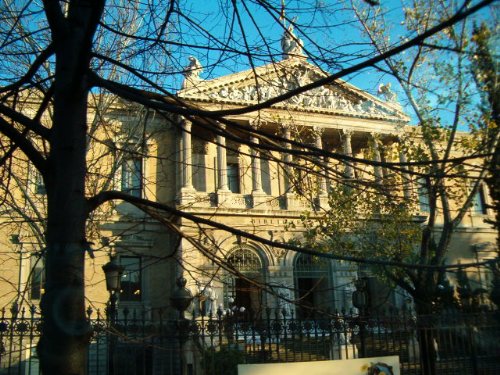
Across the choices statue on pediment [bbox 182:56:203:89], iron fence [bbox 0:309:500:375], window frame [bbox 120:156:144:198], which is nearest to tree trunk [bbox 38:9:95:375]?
statue on pediment [bbox 182:56:203:89]

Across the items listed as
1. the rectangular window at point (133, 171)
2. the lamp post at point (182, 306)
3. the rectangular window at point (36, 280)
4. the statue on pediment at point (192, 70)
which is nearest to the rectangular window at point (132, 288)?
the rectangular window at point (36, 280)

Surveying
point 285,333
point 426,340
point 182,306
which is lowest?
point 426,340

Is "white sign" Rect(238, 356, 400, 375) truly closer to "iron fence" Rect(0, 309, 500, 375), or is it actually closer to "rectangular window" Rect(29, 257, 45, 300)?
"iron fence" Rect(0, 309, 500, 375)

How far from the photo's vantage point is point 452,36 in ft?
10.5

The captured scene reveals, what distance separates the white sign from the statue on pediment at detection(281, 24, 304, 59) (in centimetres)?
313

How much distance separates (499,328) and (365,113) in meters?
20.4

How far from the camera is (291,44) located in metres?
5.39

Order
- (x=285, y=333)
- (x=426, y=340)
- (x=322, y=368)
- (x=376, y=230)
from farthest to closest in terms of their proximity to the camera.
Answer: (x=376, y=230)
(x=426, y=340)
(x=285, y=333)
(x=322, y=368)

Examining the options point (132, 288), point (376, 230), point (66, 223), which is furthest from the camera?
point (132, 288)

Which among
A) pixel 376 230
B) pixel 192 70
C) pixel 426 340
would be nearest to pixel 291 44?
pixel 192 70

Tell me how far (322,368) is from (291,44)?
3.33 metres

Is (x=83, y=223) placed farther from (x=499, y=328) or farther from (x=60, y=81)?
(x=499, y=328)

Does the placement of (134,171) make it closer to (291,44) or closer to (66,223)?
(291,44)

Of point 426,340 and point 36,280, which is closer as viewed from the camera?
point 426,340
